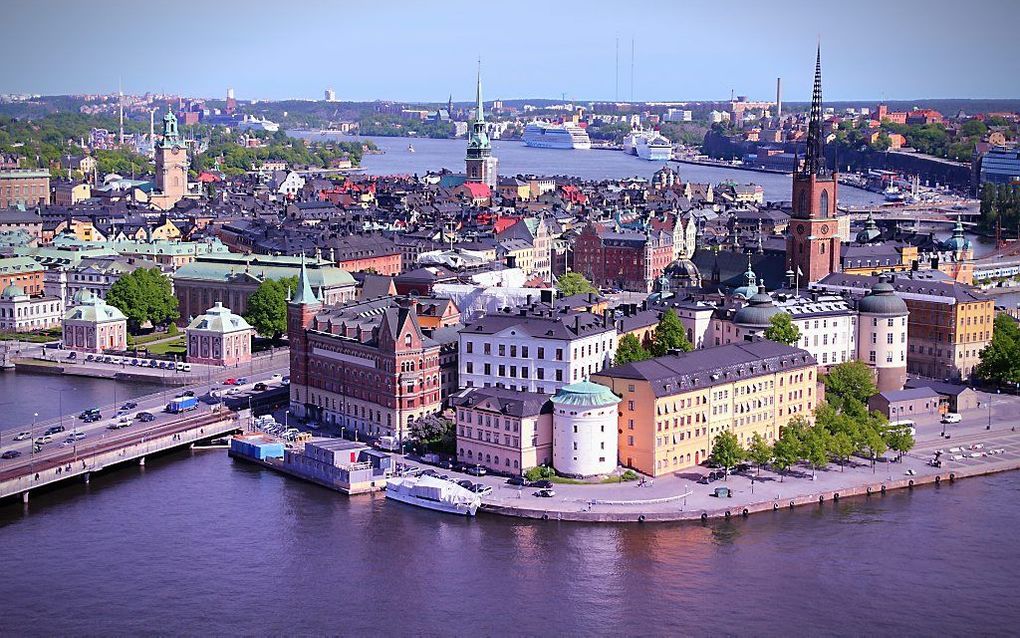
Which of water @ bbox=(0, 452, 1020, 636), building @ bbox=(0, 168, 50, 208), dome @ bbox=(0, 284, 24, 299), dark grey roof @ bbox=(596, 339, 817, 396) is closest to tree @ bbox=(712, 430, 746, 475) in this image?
dark grey roof @ bbox=(596, 339, 817, 396)

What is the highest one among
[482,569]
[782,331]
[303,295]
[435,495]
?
[303,295]

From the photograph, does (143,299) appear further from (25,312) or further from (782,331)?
(782,331)

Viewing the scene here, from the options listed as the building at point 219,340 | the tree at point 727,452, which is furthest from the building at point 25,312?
the tree at point 727,452

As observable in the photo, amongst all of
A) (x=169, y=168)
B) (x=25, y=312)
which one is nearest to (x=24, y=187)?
(x=169, y=168)

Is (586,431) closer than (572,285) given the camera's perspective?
Yes

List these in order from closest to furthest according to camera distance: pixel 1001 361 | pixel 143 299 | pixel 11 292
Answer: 1. pixel 1001 361
2. pixel 143 299
3. pixel 11 292

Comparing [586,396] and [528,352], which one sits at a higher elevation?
[528,352]

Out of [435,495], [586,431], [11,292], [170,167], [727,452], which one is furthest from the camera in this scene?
[170,167]

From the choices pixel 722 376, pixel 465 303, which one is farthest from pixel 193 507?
pixel 465 303

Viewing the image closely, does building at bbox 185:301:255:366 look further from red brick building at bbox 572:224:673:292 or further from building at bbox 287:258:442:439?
red brick building at bbox 572:224:673:292
